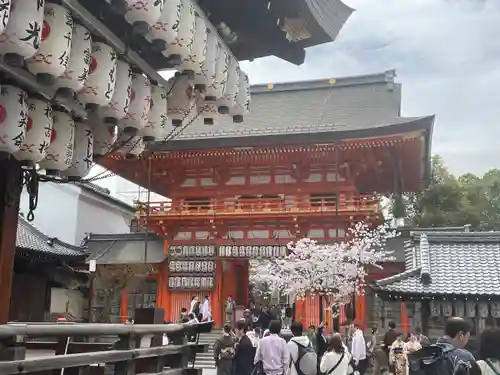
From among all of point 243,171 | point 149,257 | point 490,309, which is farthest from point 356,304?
point 490,309

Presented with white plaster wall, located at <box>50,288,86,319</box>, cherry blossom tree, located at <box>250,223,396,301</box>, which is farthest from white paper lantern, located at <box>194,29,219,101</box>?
white plaster wall, located at <box>50,288,86,319</box>

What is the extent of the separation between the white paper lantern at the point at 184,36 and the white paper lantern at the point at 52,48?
102 centimetres

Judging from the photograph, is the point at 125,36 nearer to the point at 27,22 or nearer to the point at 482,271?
the point at 27,22

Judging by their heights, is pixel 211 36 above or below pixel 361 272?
above

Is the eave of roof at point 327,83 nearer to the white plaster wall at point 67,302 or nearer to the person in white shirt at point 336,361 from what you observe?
the white plaster wall at point 67,302

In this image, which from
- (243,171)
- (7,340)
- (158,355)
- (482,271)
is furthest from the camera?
(243,171)

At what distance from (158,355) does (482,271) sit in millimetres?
8911

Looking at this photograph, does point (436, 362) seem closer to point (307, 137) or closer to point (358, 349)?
point (358, 349)

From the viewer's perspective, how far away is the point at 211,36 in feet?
21.3

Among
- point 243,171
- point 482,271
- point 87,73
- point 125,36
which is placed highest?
point 243,171

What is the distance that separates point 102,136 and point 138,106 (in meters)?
0.99

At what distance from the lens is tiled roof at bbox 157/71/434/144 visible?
79.0 feet

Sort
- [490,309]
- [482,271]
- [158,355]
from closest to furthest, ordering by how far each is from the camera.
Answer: [158,355], [490,309], [482,271]

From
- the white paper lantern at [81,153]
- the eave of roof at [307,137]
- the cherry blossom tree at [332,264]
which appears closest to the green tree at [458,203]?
the eave of roof at [307,137]
